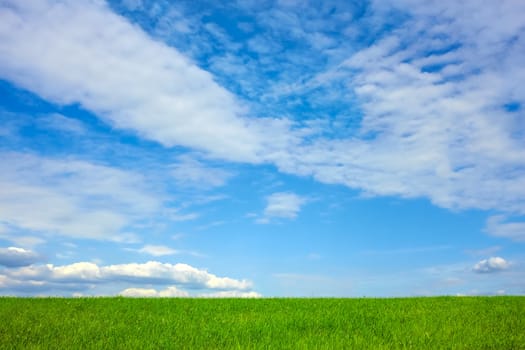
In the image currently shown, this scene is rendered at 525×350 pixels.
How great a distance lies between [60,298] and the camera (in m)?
23.0

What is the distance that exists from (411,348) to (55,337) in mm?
11074

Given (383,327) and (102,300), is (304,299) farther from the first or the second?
(102,300)

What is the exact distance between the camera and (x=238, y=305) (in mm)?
21297

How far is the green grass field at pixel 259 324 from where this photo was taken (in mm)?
14727

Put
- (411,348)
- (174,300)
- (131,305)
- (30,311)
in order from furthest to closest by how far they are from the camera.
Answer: (174,300), (131,305), (30,311), (411,348)

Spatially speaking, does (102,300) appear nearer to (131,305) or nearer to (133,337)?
(131,305)

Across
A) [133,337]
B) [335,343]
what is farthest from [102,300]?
[335,343]

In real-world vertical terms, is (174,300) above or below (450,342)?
above

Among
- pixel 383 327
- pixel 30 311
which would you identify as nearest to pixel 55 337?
pixel 30 311

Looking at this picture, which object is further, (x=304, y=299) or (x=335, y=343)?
(x=304, y=299)

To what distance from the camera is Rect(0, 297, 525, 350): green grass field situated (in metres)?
14.7

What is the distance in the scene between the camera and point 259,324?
1684cm

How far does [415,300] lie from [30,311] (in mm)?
17033

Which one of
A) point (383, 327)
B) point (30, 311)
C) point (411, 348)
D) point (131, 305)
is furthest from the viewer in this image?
point (131, 305)
